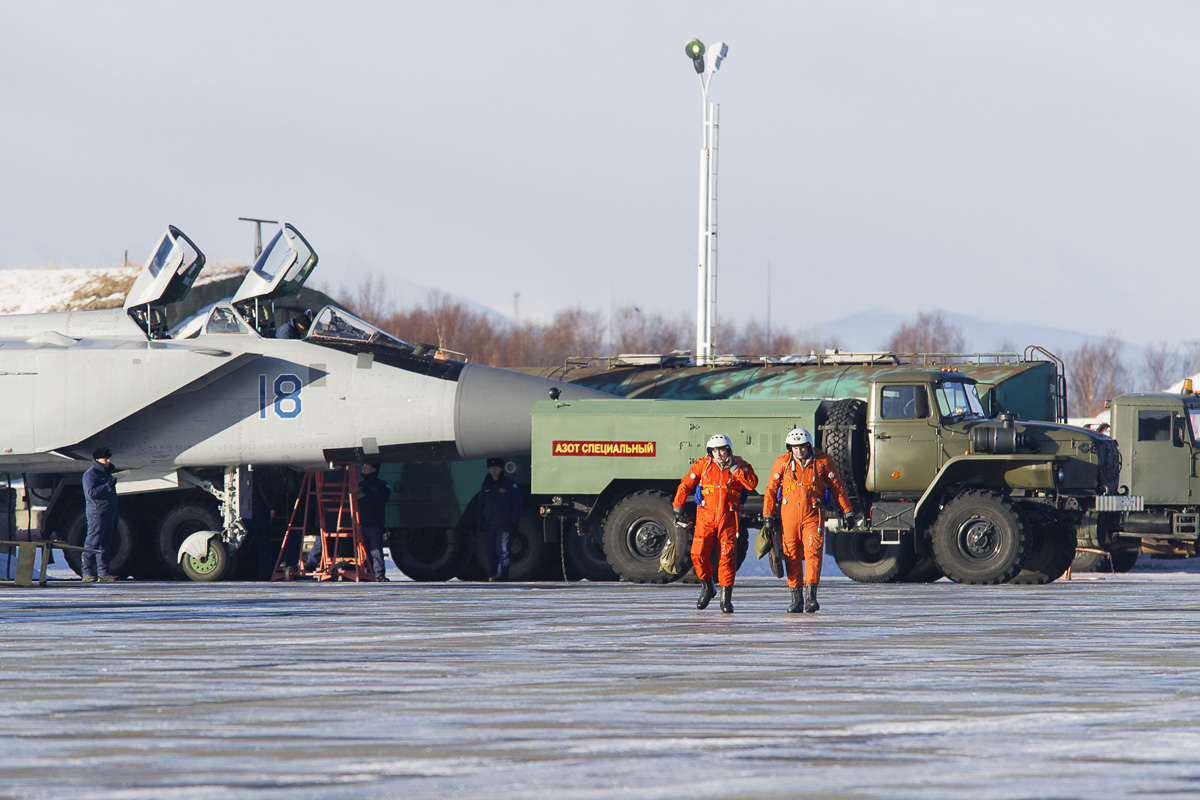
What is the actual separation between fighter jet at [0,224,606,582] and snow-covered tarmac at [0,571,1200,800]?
597 cm

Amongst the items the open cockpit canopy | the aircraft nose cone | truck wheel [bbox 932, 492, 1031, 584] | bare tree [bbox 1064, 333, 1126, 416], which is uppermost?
bare tree [bbox 1064, 333, 1126, 416]

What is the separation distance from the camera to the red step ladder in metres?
20.4

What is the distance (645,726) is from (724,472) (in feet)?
25.0

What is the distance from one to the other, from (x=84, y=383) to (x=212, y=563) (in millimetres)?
2883

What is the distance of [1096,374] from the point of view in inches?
5413

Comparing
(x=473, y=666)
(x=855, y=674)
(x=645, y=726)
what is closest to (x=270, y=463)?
(x=473, y=666)

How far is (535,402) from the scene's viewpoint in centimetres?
1945

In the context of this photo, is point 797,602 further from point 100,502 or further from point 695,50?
point 695,50

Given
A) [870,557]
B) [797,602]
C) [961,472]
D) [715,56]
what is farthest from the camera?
[715,56]

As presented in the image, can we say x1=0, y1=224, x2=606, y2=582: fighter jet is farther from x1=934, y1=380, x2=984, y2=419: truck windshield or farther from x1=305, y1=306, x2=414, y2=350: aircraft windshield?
x1=934, y1=380, x2=984, y2=419: truck windshield

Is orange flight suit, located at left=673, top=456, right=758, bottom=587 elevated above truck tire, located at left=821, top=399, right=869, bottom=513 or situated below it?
below

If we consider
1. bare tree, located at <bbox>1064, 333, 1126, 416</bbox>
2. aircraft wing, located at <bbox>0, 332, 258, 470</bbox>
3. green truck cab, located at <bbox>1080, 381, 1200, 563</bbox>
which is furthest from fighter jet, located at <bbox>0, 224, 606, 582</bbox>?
bare tree, located at <bbox>1064, 333, 1126, 416</bbox>

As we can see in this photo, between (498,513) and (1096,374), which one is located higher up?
(1096,374)

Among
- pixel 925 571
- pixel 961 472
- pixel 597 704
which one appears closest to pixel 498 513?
pixel 925 571
